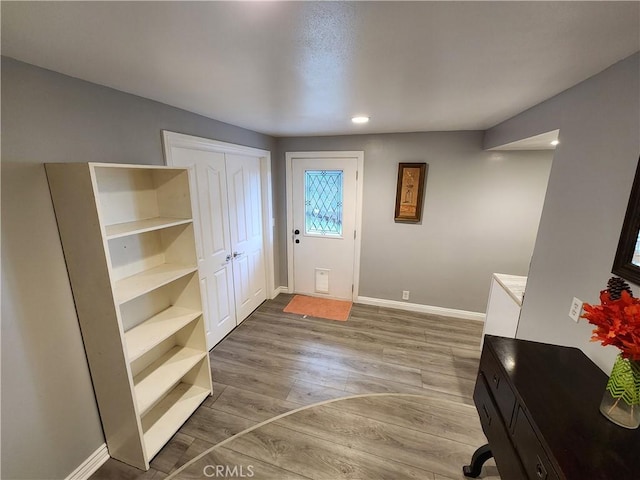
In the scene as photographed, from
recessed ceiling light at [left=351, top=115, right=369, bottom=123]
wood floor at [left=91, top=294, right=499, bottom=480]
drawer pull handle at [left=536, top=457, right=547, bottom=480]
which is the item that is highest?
recessed ceiling light at [left=351, top=115, right=369, bottom=123]

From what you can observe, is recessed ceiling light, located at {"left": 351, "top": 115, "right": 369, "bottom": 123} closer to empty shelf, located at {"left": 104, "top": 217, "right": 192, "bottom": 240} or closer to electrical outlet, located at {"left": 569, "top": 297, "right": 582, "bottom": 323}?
empty shelf, located at {"left": 104, "top": 217, "right": 192, "bottom": 240}

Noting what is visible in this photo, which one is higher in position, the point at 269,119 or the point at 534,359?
the point at 269,119

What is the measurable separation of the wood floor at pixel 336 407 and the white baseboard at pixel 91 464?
0.04m

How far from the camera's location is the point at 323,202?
346 cm

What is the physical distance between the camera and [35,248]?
1.22m

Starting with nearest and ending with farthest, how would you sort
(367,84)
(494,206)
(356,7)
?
(356,7) < (367,84) < (494,206)

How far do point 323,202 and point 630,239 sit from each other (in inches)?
109

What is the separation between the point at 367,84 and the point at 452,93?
56 centimetres

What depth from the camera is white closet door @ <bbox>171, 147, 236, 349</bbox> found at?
2308mm

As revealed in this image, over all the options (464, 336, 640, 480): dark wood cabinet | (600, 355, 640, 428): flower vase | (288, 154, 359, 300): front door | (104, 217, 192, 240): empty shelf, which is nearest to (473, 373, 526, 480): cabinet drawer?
(464, 336, 640, 480): dark wood cabinet

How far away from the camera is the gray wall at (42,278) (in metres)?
1.14

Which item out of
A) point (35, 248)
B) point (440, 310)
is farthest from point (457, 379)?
point (35, 248)

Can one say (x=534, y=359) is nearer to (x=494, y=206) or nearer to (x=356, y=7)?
(x=356, y=7)

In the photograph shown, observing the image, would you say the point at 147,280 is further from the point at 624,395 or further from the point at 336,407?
the point at 624,395
